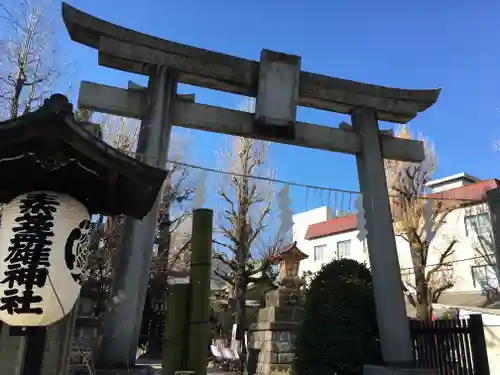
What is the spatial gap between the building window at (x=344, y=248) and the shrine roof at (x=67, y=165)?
26.1m

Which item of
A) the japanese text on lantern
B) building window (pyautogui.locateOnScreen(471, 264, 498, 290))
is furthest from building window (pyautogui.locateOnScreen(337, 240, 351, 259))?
the japanese text on lantern

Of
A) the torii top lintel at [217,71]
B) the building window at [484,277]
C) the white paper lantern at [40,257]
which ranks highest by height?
the torii top lintel at [217,71]

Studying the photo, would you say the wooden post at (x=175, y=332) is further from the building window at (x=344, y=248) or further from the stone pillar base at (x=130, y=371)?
the building window at (x=344, y=248)

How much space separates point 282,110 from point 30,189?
4.69 metres

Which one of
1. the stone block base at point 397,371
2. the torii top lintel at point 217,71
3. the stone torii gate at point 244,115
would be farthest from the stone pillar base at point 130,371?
the torii top lintel at point 217,71

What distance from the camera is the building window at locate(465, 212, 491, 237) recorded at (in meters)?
22.4

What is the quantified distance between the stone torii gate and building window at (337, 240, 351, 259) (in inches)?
844

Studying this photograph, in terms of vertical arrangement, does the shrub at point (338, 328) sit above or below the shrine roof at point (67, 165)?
below

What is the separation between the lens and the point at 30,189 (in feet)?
13.0

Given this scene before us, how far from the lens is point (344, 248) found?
29516mm

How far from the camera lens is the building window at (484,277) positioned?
22.1 meters

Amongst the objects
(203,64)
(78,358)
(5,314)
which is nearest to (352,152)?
(203,64)

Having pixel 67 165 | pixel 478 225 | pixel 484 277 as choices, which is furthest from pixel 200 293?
pixel 478 225

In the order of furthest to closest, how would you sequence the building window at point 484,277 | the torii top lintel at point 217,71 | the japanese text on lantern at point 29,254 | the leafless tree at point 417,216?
the building window at point 484,277 < the leafless tree at point 417,216 < the torii top lintel at point 217,71 < the japanese text on lantern at point 29,254
